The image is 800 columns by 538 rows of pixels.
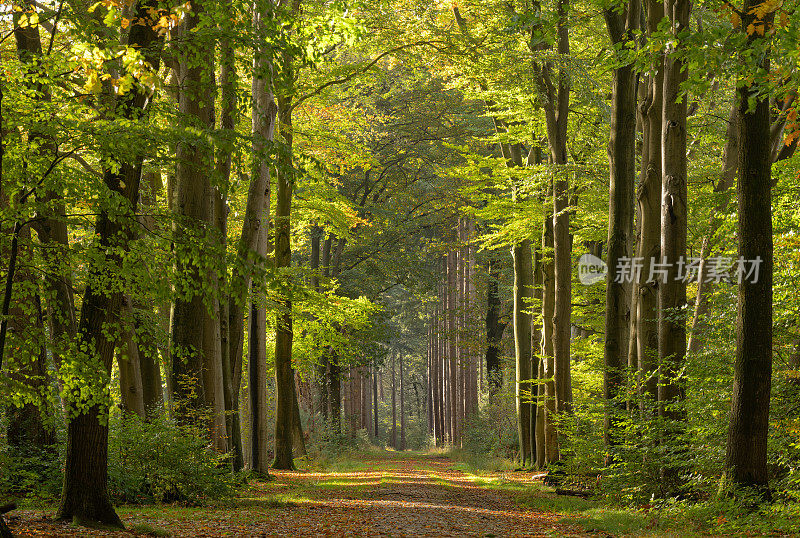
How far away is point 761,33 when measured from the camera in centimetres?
764

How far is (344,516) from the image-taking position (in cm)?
1061

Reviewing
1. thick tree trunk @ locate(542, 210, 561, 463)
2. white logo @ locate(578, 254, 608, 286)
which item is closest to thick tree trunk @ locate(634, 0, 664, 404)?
thick tree trunk @ locate(542, 210, 561, 463)

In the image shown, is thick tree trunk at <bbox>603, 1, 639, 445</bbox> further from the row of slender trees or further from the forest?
the row of slender trees

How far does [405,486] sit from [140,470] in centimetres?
730

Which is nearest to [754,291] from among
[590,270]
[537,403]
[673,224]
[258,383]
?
[673,224]

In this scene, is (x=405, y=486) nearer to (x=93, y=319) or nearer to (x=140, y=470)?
(x=140, y=470)

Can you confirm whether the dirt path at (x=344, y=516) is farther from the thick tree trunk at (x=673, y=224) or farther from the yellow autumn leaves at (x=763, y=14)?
the yellow autumn leaves at (x=763, y=14)

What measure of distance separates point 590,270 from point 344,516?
13246 millimetres

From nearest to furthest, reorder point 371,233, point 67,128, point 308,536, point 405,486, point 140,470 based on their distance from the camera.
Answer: point 67,128 < point 308,536 < point 140,470 < point 405,486 < point 371,233

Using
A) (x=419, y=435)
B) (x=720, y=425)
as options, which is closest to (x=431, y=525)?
(x=720, y=425)

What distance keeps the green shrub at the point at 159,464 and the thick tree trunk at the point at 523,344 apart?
12059mm

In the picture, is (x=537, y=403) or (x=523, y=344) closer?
(x=537, y=403)

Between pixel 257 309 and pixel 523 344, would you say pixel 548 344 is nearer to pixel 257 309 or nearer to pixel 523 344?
pixel 523 344

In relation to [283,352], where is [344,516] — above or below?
below
